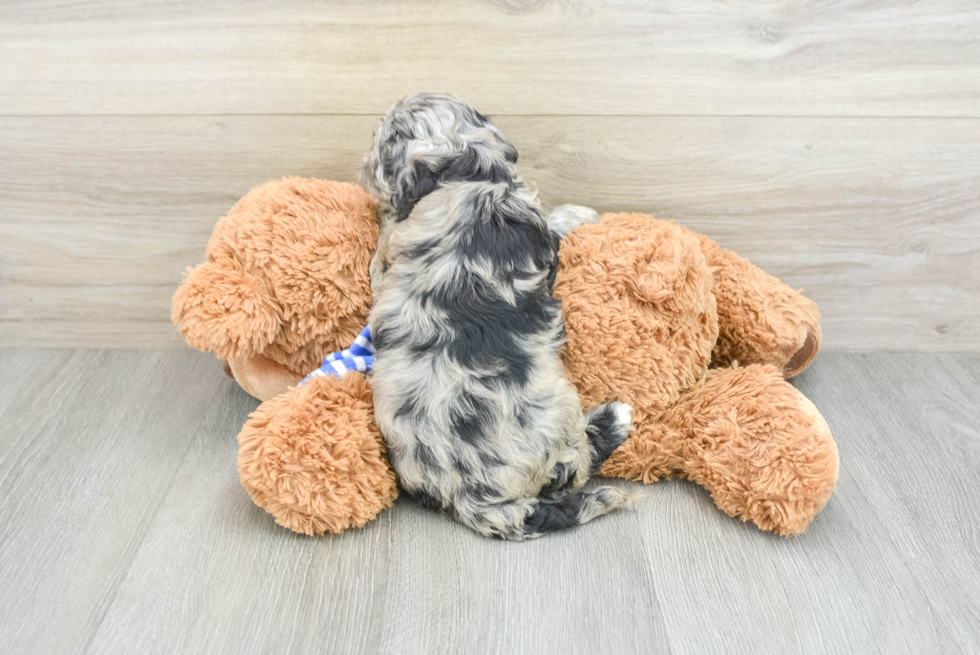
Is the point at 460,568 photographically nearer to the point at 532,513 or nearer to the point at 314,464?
the point at 532,513

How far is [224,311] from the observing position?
1443 mm

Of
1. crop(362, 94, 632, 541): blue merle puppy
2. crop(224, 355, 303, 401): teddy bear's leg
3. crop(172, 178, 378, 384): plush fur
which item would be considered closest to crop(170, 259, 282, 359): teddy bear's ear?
crop(172, 178, 378, 384): plush fur

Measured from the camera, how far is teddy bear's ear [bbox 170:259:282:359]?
1437mm

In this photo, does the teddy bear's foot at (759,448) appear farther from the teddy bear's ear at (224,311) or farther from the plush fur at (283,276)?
the teddy bear's ear at (224,311)

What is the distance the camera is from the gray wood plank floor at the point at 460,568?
117 centimetres

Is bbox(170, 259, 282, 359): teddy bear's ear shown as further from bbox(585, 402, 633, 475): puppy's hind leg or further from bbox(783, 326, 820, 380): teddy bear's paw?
bbox(783, 326, 820, 380): teddy bear's paw

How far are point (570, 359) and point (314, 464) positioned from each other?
54cm

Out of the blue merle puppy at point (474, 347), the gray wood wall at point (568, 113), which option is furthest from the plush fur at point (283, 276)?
the gray wood wall at point (568, 113)

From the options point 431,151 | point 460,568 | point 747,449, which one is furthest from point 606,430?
point 431,151

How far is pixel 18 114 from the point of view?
5.71 ft

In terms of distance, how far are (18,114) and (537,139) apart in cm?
126

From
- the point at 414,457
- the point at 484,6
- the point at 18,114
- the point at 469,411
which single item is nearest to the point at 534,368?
the point at 469,411

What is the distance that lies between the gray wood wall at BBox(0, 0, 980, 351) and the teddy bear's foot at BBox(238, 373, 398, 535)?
655mm

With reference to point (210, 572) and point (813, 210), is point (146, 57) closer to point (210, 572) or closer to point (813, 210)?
point (210, 572)
